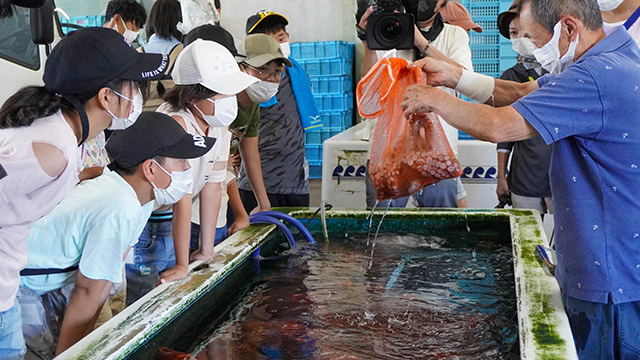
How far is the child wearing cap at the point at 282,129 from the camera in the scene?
3.88 m

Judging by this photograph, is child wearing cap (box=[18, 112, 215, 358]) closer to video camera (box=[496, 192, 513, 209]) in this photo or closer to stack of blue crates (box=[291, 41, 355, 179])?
video camera (box=[496, 192, 513, 209])

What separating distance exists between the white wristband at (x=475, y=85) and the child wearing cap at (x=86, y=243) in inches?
44.3

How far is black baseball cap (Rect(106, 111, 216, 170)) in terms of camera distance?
2.05m

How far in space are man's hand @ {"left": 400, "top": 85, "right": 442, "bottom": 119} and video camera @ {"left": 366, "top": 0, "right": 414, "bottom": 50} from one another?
0.81m

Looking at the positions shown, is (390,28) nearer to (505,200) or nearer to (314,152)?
(505,200)

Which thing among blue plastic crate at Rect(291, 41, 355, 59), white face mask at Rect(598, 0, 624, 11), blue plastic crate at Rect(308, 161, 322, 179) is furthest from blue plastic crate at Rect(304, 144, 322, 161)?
white face mask at Rect(598, 0, 624, 11)

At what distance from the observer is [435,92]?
6.71 feet

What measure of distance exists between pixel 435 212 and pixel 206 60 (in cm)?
151

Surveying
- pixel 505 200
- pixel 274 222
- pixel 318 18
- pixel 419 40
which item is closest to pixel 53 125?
pixel 274 222

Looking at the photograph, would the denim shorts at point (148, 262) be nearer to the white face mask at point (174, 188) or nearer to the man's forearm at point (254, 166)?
the white face mask at point (174, 188)

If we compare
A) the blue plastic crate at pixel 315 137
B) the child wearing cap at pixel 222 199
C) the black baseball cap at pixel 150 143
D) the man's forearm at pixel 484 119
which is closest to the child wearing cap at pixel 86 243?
the black baseball cap at pixel 150 143

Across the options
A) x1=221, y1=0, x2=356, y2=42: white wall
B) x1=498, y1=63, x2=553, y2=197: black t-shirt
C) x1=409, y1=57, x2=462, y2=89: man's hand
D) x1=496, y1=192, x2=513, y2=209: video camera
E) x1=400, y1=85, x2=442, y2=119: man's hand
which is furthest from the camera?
x1=221, y1=0, x2=356, y2=42: white wall

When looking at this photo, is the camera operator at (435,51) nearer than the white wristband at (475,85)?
No

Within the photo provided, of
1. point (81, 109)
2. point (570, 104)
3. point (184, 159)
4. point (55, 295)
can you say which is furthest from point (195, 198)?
point (570, 104)
